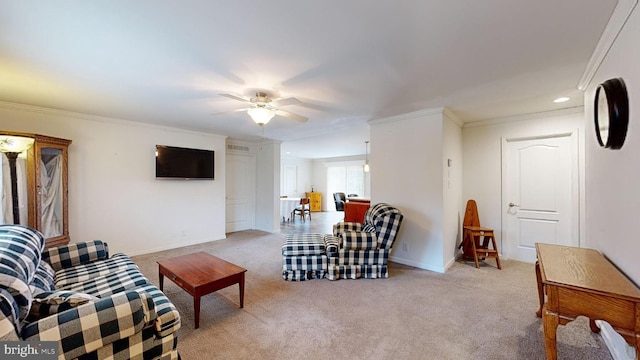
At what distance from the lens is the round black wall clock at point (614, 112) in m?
1.55

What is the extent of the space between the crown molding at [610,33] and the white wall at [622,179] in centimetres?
4

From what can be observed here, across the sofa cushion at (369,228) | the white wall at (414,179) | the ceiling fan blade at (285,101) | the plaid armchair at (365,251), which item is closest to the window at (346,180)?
the white wall at (414,179)

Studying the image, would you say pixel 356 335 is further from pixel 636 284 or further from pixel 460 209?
pixel 460 209

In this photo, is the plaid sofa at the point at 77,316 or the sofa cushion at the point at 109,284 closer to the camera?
the plaid sofa at the point at 77,316

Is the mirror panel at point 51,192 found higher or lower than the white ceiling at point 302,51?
lower

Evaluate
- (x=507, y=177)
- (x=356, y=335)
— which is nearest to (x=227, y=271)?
(x=356, y=335)

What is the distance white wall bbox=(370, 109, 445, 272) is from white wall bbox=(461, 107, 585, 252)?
1.28 metres

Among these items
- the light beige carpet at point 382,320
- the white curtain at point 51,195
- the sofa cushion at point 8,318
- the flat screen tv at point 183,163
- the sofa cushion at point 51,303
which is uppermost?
the flat screen tv at point 183,163

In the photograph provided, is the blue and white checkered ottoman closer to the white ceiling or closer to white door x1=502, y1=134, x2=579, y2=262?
the white ceiling

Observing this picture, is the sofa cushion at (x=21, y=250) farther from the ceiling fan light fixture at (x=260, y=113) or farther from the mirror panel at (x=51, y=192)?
the ceiling fan light fixture at (x=260, y=113)

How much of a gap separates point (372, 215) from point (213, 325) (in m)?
2.33

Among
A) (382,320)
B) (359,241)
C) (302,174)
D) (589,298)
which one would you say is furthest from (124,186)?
(302,174)

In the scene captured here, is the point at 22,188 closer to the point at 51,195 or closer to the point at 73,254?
the point at 51,195

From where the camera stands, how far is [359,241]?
3312 mm
